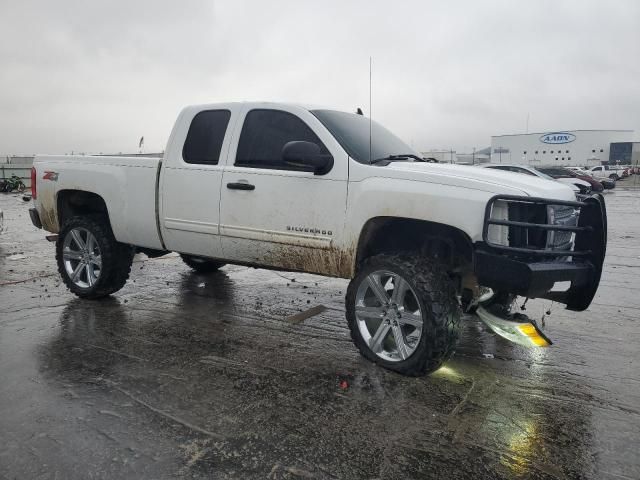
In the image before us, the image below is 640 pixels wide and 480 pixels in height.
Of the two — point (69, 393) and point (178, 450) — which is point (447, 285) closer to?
point (178, 450)

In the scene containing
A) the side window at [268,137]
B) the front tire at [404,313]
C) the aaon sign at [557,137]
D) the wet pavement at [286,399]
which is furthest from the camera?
the aaon sign at [557,137]

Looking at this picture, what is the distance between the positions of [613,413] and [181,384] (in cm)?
276

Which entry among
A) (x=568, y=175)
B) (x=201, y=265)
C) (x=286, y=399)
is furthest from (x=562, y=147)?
(x=286, y=399)

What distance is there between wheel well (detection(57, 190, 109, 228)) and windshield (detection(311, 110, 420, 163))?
2913 millimetres

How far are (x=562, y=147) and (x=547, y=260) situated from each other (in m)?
87.8

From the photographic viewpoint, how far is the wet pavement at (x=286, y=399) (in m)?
2.61

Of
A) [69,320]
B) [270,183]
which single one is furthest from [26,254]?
[270,183]

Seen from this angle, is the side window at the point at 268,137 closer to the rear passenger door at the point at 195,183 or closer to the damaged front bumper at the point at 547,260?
the rear passenger door at the point at 195,183

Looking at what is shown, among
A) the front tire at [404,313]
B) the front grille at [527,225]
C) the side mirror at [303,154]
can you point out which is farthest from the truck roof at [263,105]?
the front grille at [527,225]

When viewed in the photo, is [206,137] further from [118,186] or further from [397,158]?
[397,158]

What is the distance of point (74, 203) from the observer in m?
5.92

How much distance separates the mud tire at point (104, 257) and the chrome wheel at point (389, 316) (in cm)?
296

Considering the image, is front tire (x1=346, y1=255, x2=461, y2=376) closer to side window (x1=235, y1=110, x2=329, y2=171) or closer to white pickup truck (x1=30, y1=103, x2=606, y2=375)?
white pickup truck (x1=30, y1=103, x2=606, y2=375)

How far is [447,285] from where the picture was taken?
3.64 metres
